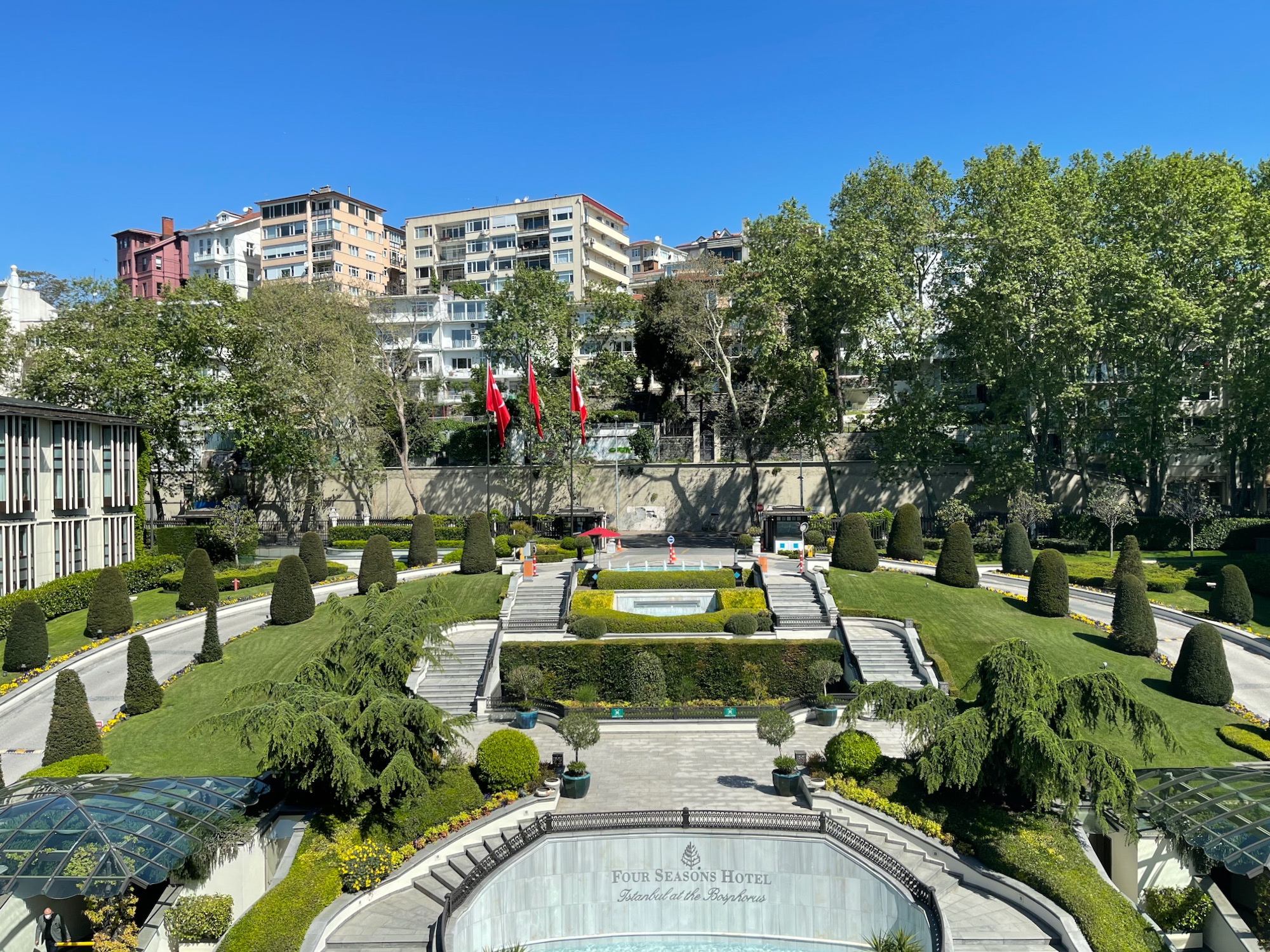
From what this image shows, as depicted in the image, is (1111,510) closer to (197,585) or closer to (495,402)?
(495,402)

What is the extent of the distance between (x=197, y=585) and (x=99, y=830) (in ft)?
72.1

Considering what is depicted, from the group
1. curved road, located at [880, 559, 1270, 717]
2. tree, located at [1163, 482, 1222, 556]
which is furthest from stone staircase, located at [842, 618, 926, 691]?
tree, located at [1163, 482, 1222, 556]

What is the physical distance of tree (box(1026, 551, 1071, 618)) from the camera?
113 ft

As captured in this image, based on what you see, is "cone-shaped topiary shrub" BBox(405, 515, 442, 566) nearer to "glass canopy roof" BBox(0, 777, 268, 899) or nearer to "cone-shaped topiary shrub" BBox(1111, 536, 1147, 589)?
"glass canopy roof" BBox(0, 777, 268, 899)

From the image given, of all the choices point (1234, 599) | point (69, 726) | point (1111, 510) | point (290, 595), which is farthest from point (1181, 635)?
point (69, 726)

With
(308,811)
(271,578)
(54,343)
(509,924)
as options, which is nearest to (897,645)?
(509,924)

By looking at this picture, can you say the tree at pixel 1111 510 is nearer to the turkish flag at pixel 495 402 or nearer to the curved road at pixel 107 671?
the turkish flag at pixel 495 402

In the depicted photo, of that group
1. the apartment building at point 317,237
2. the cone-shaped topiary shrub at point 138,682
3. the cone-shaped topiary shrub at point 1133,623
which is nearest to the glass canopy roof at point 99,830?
the cone-shaped topiary shrub at point 138,682

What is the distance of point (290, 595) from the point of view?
35.2 metres

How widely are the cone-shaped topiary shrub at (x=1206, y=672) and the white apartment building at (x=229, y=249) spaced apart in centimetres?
8847

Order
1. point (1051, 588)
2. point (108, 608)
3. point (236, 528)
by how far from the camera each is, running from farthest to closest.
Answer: point (236, 528) < point (1051, 588) < point (108, 608)

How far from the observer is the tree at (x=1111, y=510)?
1694 inches

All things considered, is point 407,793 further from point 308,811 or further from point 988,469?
point 988,469

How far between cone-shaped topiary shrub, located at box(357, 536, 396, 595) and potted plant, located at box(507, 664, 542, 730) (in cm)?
962
